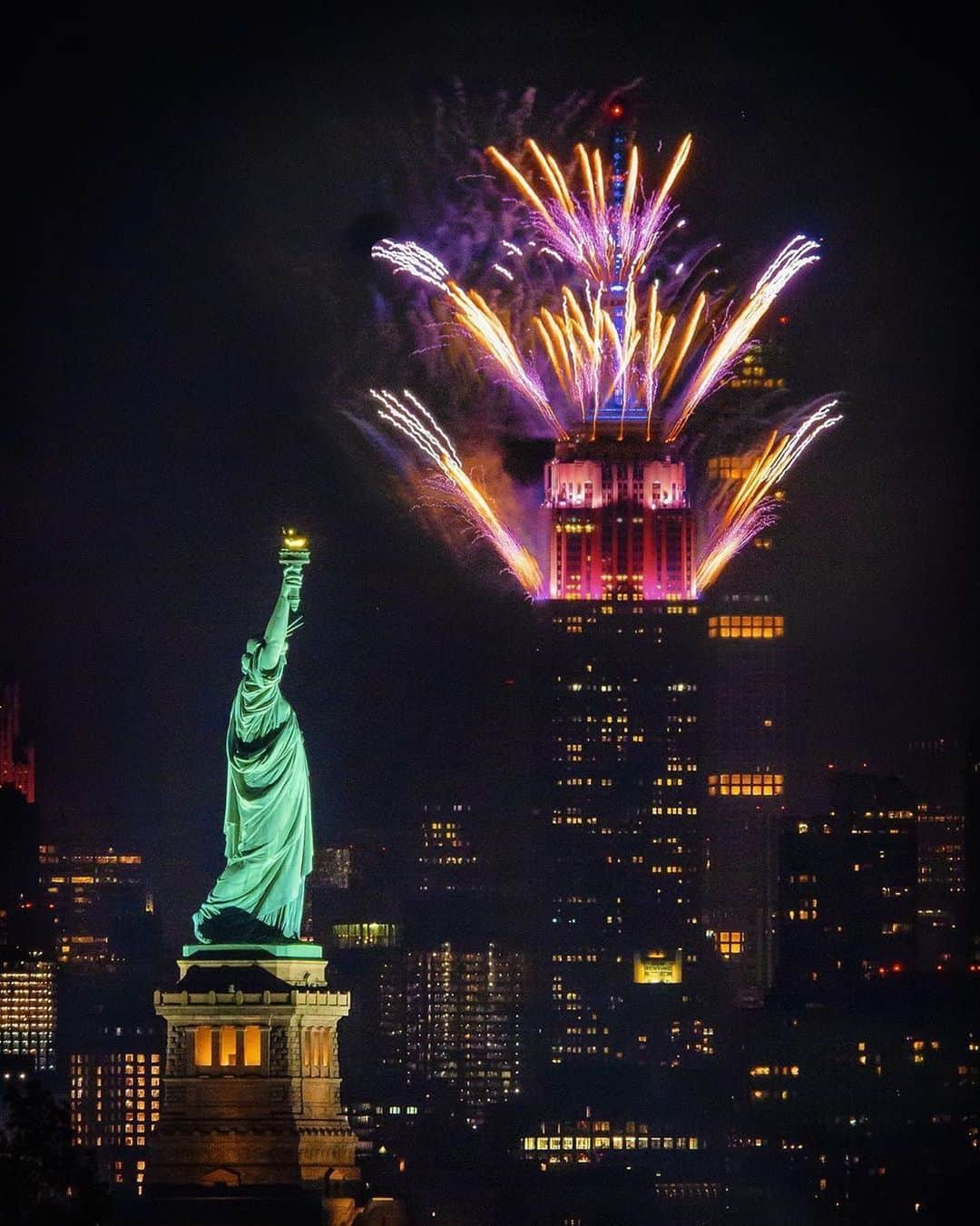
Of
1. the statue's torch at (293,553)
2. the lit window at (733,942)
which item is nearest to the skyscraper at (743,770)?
the lit window at (733,942)

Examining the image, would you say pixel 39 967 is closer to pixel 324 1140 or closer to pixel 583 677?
pixel 583 677

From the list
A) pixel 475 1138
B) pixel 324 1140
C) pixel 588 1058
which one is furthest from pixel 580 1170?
pixel 324 1140

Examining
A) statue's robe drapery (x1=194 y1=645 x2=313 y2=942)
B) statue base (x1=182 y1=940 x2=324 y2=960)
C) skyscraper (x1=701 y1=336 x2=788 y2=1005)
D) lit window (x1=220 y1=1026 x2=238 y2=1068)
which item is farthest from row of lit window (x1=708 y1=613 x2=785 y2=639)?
lit window (x1=220 y1=1026 x2=238 y2=1068)

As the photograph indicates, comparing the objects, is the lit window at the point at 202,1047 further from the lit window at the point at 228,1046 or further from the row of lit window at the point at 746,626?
the row of lit window at the point at 746,626

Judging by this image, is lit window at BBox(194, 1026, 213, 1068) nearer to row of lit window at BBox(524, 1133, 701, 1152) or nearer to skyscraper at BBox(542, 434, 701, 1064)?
row of lit window at BBox(524, 1133, 701, 1152)

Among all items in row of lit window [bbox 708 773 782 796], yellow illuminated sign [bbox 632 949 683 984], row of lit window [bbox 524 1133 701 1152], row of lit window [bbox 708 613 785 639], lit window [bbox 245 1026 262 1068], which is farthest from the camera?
row of lit window [bbox 708 613 785 639]
